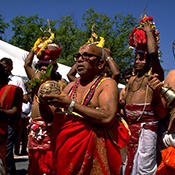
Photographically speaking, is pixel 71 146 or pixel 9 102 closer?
pixel 71 146

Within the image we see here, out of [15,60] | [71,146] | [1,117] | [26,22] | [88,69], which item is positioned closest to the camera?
[71,146]

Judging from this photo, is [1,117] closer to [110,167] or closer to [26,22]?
[110,167]

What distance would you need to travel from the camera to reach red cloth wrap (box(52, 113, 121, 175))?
305cm

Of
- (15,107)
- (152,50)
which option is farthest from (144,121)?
(15,107)

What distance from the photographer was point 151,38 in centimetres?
453

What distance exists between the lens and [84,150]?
3.06 m

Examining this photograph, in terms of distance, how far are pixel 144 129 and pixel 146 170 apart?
575 millimetres

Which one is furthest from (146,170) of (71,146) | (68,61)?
(68,61)

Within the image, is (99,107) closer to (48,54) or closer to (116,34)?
(48,54)

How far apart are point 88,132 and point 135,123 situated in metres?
1.77

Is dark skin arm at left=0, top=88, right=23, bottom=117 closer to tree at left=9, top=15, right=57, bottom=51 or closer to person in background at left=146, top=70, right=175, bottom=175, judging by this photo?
person in background at left=146, top=70, right=175, bottom=175

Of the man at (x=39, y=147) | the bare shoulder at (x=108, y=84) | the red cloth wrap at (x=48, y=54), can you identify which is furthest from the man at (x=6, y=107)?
the bare shoulder at (x=108, y=84)

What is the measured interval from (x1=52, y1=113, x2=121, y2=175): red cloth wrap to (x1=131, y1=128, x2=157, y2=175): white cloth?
4.86 feet

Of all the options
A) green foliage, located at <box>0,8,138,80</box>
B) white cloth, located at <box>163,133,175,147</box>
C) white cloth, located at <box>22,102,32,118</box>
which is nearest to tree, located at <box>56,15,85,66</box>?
green foliage, located at <box>0,8,138,80</box>
